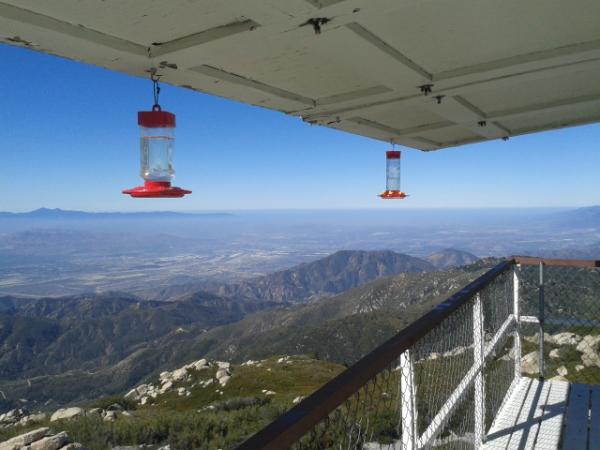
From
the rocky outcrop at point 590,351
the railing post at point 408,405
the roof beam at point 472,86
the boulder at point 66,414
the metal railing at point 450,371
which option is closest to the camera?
the metal railing at point 450,371

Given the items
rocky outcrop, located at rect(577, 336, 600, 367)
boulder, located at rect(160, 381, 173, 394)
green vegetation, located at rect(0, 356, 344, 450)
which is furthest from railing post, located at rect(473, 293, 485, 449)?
boulder, located at rect(160, 381, 173, 394)

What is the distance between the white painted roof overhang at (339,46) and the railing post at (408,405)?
57.7 inches

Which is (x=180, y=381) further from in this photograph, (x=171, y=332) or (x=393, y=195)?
(x=171, y=332)

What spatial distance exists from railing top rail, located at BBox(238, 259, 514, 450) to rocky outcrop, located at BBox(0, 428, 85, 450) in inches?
551

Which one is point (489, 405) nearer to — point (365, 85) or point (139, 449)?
point (365, 85)

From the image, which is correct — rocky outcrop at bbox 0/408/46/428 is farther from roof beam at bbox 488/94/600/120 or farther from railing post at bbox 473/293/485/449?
roof beam at bbox 488/94/600/120

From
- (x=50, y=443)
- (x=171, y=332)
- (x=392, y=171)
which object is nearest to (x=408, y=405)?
(x=392, y=171)

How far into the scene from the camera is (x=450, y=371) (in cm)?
305

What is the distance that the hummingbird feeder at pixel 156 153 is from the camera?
2.41m

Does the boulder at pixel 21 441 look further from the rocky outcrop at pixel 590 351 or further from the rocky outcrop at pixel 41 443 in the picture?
the rocky outcrop at pixel 590 351

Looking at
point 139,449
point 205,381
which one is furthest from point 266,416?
point 205,381

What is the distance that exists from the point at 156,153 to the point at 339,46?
3.91ft

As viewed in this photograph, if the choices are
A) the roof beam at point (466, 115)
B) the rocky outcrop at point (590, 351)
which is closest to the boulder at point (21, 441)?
the roof beam at point (466, 115)

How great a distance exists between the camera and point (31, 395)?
261 feet
